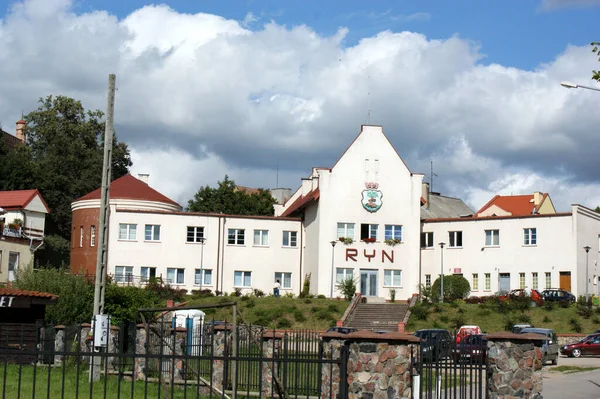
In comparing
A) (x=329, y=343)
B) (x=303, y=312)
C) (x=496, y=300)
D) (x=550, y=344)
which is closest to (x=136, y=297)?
(x=303, y=312)

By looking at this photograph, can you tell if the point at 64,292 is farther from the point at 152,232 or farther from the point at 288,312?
the point at 152,232

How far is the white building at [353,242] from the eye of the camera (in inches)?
2557

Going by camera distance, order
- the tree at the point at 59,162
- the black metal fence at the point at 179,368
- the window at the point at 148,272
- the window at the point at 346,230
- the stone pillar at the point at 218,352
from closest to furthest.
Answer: the black metal fence at the point at 179,368 < the stone pillar at the point at 218,352 < the window at the point at 346,230 < the window at the point at 148,272 < the tree at the point at 59,162

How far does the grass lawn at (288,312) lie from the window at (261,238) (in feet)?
32.0

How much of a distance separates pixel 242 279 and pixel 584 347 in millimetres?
30841

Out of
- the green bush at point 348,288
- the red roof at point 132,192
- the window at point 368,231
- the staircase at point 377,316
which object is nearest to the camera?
the staircase at point 377,316

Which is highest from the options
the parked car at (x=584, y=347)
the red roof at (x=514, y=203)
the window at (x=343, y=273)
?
the red roof at (x=514, y=203)

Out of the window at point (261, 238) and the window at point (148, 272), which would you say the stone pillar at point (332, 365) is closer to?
the window at point (148, 272)

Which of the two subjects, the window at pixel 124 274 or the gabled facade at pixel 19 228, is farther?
the window at pixel 124 274

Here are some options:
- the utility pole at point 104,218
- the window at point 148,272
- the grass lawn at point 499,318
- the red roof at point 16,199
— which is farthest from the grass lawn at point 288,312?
the utility pole at point 104,218

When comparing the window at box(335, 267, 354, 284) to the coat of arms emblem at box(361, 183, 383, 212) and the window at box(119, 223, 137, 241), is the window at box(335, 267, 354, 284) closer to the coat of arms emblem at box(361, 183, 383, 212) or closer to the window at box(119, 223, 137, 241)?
the coat of arms emblem at box(361, 183, 383, 212)

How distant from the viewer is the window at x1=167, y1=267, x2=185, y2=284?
220 feet

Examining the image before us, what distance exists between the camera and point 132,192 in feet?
235

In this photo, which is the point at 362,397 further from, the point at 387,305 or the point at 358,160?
the point at 358,160
